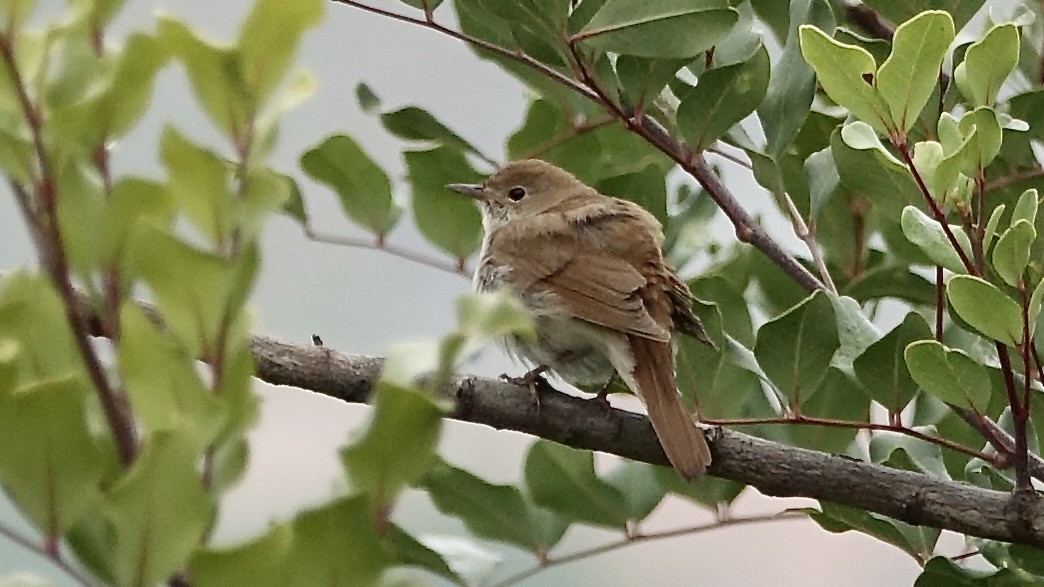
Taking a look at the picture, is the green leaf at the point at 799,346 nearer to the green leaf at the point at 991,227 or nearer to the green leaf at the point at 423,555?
the green leaf at the point at 991,227

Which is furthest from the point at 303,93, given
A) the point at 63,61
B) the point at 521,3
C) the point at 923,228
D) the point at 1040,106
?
the point at 1040,106

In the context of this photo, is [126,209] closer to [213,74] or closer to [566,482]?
[213,74]

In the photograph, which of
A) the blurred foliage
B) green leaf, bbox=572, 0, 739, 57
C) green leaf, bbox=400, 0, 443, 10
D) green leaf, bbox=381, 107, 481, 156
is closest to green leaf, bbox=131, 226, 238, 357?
the blurred foliage

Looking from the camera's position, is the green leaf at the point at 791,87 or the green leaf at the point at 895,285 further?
the green leaf at the point at 895,285

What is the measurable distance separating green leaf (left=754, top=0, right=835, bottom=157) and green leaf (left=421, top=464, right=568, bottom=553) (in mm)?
512

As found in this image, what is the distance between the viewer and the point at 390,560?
1.75 feet

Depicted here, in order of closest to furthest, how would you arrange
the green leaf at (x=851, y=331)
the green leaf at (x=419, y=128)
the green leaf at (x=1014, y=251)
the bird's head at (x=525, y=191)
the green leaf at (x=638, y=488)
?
the green leaf at (x=1014, y=251), the green leaf at (x=851, y=331), the green leaf at (x=638, y=488), the green leaf at (x=419, y=128), the bird's head at (x=525, y=191)

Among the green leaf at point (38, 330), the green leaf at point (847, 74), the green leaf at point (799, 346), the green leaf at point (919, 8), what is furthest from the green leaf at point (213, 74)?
the green leaf at point (919, 8)

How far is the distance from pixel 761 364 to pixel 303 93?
3.31 feet

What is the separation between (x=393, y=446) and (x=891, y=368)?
100cm

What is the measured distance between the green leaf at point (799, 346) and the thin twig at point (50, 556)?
3.17ft

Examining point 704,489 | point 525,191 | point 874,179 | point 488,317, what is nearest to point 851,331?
point 874,179

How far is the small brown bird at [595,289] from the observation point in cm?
192

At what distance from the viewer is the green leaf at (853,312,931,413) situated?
139 centimetres
